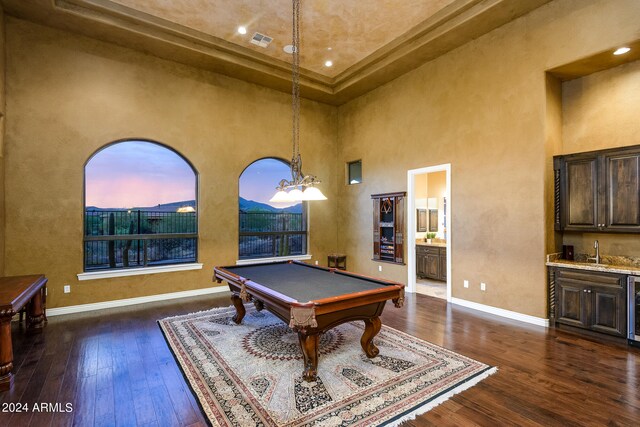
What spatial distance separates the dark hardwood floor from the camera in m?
2.31

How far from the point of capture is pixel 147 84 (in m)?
5.56

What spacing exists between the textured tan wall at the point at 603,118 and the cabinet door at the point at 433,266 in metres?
2.62

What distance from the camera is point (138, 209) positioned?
5961mm

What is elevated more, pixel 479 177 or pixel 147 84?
pixel 147 84

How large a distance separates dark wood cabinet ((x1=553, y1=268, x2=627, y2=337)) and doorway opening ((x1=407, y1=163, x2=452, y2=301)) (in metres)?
1.65

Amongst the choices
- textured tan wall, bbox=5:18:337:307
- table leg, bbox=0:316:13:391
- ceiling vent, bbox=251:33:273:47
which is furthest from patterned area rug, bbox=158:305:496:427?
ceiling vent, bbox=251:33:273:47

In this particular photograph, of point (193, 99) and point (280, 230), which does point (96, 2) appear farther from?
point (280, 230)

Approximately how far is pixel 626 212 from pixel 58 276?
8.01 meters

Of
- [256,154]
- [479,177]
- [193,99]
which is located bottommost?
[479,177]

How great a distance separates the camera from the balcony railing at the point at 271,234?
6.84 meters

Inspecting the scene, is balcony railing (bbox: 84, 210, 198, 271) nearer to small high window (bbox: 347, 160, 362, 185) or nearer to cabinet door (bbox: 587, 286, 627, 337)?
small high window (bbox: 347, 160, 362, 185)

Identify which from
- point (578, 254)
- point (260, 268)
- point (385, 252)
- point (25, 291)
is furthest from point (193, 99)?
point (578, 254)

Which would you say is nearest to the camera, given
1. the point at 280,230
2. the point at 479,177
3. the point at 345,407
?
the point at 345,407

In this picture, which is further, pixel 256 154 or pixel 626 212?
pixel 256 154
